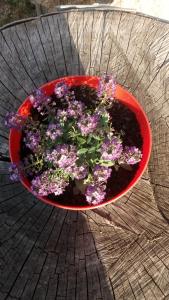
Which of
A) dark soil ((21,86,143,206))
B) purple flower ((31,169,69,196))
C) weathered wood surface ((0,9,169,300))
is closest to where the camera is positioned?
purple flower ((31,169,69,196))

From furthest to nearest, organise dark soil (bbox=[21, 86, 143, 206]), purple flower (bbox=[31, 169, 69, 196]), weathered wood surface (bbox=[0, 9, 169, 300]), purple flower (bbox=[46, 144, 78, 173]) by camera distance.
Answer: dark soil (bbox=[21, 86, 143, 206])
weathered wood surface (bbox=[0, 9, 169, 300])
purple flower (bbox=[31, 169, 69, 196])
purple flower (bbox=[46, 144, 78, 173])

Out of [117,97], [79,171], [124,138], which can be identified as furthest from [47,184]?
[117,97]

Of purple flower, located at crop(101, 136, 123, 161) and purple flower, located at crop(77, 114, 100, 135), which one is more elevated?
purple flower, located at crop(77, 114, 100, 135)

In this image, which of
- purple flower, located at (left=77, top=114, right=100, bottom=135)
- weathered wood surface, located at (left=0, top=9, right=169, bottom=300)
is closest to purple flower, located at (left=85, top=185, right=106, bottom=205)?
purple flower, located at (left=77, top=114, right=100, bottom=135)

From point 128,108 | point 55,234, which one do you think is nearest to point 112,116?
point 128,108

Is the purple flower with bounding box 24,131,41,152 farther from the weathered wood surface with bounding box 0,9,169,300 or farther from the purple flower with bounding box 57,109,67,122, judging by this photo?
the weathered wood surface with bounding box 0,9,169,300
